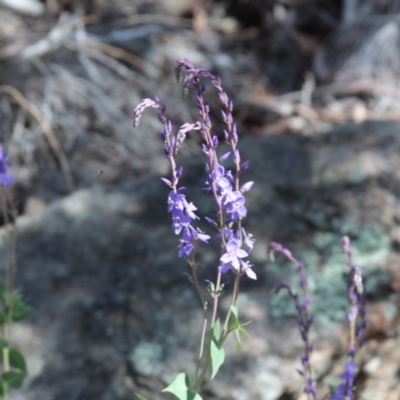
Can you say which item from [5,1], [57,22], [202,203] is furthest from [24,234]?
[5,1]

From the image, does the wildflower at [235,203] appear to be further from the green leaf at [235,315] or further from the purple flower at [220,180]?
the green leaf at [235,315]

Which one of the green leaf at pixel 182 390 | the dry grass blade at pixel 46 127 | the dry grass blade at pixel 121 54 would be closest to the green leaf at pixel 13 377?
the green leaf at pixel 182 390

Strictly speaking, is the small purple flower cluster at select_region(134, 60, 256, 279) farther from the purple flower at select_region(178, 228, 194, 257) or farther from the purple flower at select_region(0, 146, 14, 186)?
the purple flower at select_region(0, 146, 14, 186)

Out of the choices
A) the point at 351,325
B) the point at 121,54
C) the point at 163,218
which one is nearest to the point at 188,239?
the point at 351,325

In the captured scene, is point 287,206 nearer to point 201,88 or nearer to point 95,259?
point 95,259

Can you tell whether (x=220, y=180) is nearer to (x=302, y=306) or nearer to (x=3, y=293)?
(x=302, y=306)
